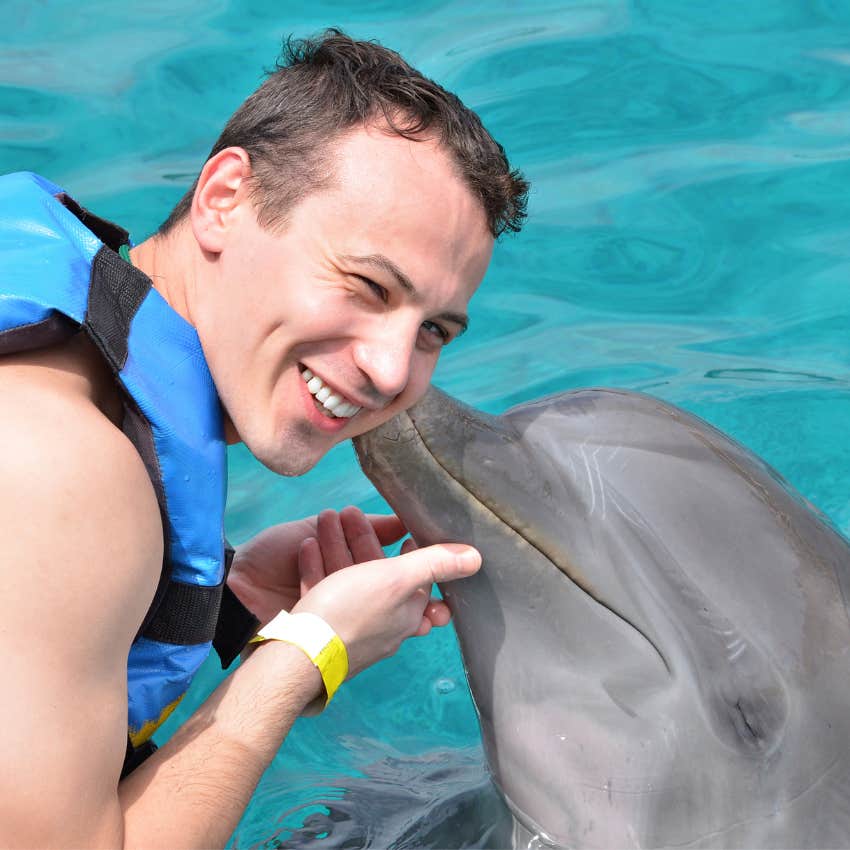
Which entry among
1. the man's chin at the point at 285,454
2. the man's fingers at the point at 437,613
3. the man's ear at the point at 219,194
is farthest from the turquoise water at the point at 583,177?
the man's ear at the point at 219,194

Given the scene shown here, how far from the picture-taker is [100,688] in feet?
10.2

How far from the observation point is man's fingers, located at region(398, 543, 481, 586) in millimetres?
3768

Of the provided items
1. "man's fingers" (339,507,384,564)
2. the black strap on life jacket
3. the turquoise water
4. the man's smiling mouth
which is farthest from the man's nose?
the turquoise water

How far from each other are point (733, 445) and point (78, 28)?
301 inches

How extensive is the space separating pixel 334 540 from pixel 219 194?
1267 millimetres

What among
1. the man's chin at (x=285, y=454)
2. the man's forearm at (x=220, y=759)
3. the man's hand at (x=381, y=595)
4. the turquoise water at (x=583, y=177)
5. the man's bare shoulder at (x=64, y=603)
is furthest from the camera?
the turquoise water at (x=583, y=177)

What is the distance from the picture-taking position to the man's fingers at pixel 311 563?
4691 millimetres

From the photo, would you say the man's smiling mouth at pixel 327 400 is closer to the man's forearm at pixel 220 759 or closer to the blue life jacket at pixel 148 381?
the blue life jacket at pixel 148 381

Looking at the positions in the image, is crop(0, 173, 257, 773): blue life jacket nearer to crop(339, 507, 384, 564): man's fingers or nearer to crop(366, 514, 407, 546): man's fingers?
crop(339, 507, 384, 564): man's fingers

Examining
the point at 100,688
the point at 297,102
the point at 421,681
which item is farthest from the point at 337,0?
the point at 100,688

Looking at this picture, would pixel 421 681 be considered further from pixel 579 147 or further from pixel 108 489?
pixel 579 147

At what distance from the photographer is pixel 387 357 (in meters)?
3.72

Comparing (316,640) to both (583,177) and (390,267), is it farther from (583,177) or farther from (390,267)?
(583,177)

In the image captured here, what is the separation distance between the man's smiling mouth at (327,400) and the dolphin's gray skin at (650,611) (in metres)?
0.09
